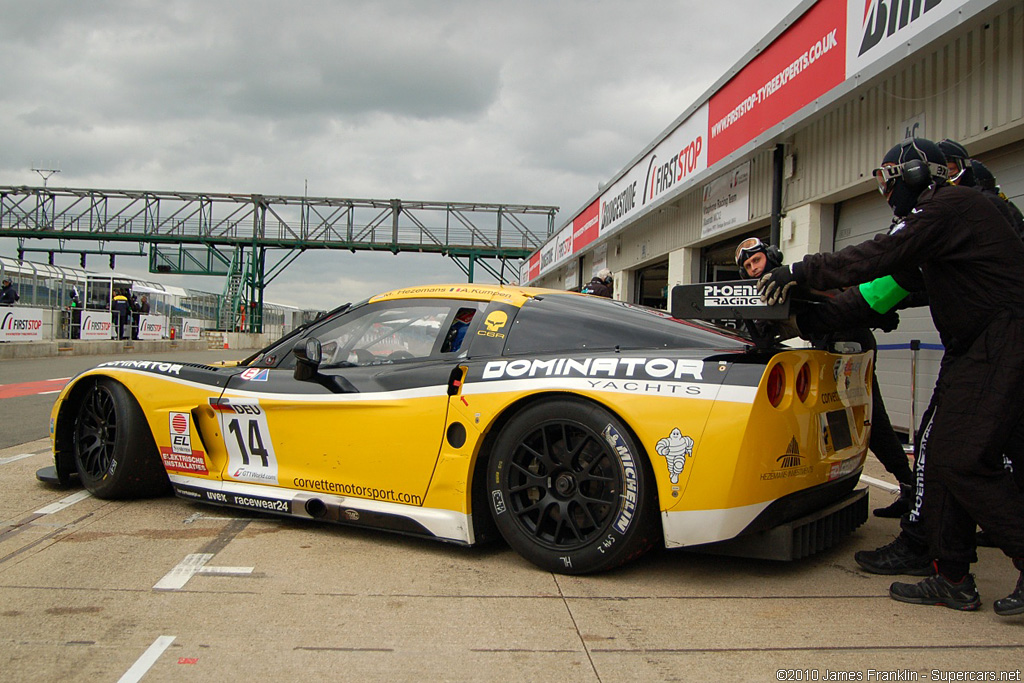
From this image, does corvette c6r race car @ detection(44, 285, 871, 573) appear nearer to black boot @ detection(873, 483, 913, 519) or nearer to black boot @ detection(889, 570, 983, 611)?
black boot @ detection(889, 570, 983, 611)

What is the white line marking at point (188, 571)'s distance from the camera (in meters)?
2.83

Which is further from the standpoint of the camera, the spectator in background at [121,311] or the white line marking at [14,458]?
the spectator in background at [121,311]

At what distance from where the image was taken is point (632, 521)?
108 inches

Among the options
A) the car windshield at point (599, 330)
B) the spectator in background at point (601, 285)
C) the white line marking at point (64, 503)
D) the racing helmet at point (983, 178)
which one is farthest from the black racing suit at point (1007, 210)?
the spectator in background at point (601, 285)

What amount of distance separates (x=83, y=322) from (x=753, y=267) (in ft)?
88.2

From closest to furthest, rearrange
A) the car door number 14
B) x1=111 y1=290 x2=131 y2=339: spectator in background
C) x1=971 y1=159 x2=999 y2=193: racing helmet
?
x1=971 y1=159 x2=999 y2=193: racing helmet < the car door number 14 < x1=111 y1=290 x2=131 y2=339: spectator in background

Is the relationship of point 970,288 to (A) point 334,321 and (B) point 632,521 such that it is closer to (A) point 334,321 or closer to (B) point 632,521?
(B) point 632,521

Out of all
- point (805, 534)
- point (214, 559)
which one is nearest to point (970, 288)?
point (805, 534)

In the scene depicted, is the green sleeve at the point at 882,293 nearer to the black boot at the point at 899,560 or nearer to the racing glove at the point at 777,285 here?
the racing glove at the point at 777,285

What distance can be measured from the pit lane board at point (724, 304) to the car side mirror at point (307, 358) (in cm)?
170

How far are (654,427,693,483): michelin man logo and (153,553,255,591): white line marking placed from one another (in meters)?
1.77

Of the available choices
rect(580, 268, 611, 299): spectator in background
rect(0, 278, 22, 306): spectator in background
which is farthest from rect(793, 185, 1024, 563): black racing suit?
rect(0, 278, 22, 306): spectator in background

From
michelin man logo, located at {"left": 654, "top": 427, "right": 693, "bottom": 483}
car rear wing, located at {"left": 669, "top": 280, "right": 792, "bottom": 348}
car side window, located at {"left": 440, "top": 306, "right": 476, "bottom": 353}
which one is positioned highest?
car rear wing, located at {"left": 669, "top": 280, "right": 792, "bottom": 348}

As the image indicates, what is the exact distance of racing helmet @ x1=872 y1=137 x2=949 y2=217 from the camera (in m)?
2.78
